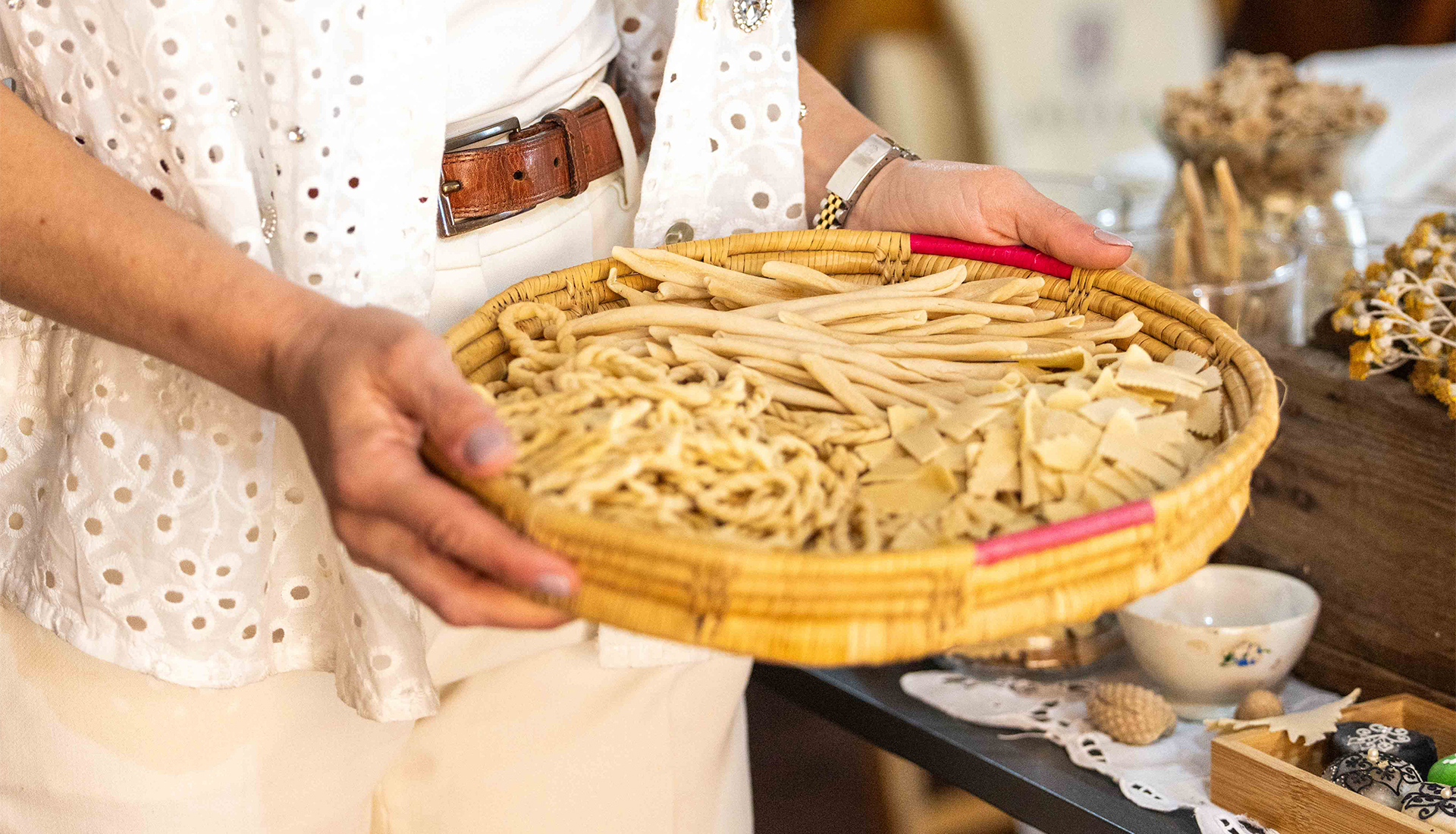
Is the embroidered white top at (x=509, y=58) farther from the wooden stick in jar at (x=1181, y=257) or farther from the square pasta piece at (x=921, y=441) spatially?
the wooden stick in jar at (x=1181, y=257)

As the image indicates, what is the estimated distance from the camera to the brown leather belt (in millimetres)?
699

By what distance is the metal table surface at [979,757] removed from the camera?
0.80 m

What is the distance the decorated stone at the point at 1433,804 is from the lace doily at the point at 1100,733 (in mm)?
89

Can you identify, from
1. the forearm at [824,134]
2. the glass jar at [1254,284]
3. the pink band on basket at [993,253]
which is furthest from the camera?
the glass jar at [1254,284]

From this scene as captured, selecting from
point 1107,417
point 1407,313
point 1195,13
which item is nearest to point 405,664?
point 1107,417

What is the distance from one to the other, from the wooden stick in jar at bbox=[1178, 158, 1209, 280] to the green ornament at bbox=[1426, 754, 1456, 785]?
0.53m

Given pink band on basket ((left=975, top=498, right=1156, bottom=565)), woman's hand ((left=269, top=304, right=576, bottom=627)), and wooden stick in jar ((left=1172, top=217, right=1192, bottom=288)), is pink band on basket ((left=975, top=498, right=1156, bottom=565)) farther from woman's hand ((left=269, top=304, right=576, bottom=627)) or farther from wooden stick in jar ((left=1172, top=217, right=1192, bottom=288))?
wooden stick in jar ((left=1172, top=217, right=1192, bottom=288))

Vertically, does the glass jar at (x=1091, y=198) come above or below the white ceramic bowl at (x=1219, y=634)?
above

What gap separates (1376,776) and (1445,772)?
0.05 m

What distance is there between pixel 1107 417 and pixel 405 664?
42 centimetres

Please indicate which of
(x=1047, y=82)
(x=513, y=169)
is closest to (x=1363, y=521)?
(x=513, y=169)

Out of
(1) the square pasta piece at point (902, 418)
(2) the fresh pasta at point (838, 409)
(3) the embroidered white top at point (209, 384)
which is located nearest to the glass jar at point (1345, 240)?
(2) the fresh pasta at point (838, 409)

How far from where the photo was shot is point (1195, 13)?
284 centimetres

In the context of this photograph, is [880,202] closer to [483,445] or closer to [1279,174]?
[483,445]
